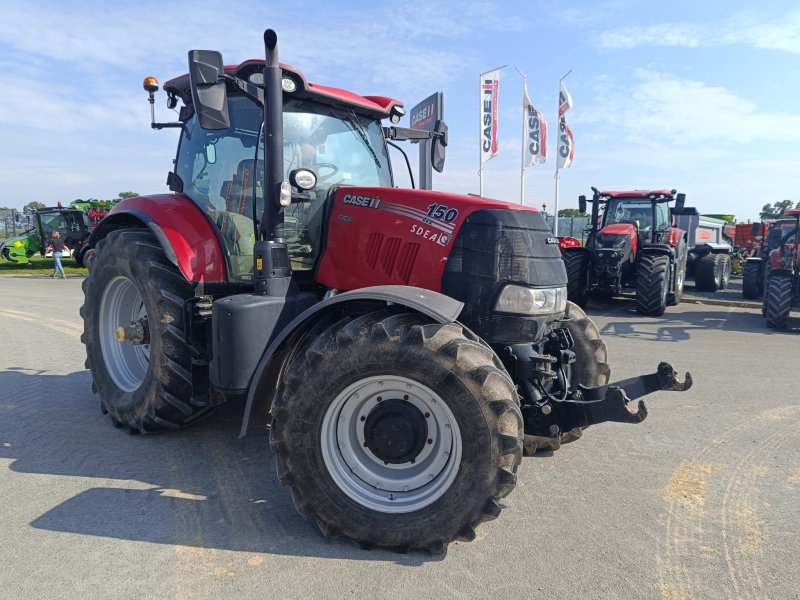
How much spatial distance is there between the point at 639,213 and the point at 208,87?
1228cm

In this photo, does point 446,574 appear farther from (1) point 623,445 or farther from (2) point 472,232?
(1) point 623,445

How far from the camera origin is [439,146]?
4.73m

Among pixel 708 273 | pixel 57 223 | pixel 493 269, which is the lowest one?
pixel 708 273

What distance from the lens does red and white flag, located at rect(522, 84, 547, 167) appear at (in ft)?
56.9

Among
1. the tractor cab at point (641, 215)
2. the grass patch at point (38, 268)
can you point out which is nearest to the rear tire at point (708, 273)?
the tractor cab at point (641, 215)

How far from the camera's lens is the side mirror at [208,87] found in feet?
9.98

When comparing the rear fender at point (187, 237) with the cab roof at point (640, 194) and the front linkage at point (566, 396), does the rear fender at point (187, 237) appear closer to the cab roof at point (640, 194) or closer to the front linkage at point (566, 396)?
the front linkage at point (566, 396)

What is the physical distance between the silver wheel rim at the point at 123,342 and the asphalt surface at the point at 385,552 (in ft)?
1.40

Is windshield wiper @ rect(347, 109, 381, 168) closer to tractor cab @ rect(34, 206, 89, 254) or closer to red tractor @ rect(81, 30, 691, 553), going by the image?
red tractor @ rect(81, 30, 691, 553)

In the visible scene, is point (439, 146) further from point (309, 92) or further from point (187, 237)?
point (187, 237)

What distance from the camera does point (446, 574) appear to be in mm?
2633

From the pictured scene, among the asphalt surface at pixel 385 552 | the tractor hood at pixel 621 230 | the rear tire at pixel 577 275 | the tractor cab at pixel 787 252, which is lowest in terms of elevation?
the asphalt surface at pixel 385 552

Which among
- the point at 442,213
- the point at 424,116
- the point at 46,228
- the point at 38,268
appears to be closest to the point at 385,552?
the point at 442,213

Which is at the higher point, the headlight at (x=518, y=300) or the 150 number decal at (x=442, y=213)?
the 150 number decal at (x=442, y=213)
